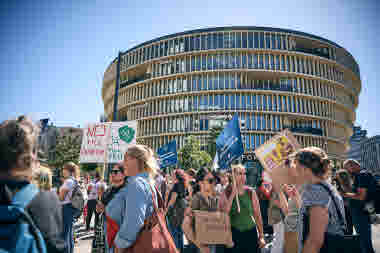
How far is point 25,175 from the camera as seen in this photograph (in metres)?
1.47

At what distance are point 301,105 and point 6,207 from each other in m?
44.7

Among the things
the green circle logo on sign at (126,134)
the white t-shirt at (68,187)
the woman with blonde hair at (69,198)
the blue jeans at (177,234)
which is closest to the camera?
the woman with blonde hair at (69,198)

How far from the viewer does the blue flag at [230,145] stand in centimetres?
548

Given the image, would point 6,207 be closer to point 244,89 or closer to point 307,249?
point 307,249

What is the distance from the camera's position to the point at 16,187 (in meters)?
1.39

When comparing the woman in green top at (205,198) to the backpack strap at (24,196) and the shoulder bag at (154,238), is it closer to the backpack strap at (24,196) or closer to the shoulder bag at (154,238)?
the shoulder bag at (154,238)

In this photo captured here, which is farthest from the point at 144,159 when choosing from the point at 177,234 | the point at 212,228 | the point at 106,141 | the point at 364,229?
the point at 106,141

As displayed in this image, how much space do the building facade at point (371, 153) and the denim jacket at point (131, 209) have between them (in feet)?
421

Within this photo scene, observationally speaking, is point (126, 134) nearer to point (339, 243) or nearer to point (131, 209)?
point (131, 209)

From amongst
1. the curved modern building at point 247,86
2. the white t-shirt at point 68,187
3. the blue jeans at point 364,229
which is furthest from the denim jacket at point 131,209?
the curved modern building at point 247,86

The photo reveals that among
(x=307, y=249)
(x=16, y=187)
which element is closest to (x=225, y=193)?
(x=307, y=249)

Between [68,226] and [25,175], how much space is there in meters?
3.70

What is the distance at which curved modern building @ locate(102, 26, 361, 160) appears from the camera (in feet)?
132

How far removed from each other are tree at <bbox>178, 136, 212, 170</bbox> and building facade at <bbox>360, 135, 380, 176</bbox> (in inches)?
4146
